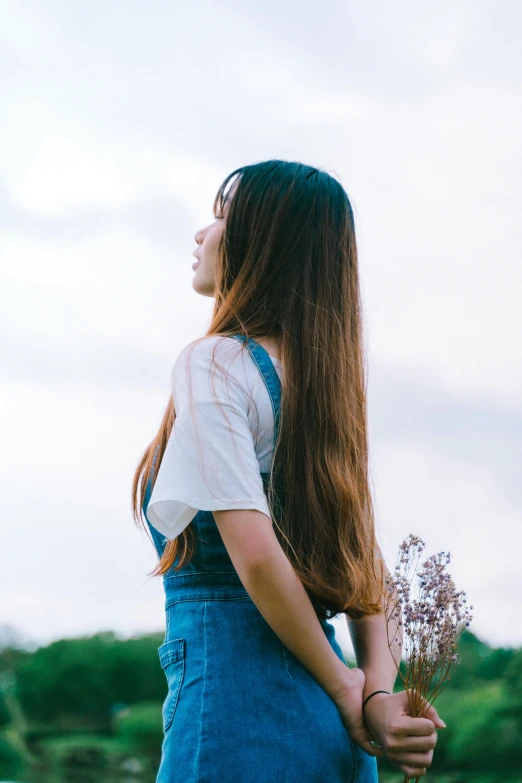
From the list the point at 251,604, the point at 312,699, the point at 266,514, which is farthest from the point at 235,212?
the point at 312,699

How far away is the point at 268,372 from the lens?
139 cm

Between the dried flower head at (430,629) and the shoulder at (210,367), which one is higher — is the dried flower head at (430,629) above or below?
below

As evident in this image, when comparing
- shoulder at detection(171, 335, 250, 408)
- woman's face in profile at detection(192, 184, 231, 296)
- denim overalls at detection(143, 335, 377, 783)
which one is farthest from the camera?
woman's face in profile at detection(192, 184, 231, 296)

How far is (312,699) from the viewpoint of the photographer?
125 centimetres

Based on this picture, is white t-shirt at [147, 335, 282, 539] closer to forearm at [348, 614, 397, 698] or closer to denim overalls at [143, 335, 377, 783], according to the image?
denim overalls at [143, 335, 377, 783]

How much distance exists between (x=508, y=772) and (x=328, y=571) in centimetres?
641

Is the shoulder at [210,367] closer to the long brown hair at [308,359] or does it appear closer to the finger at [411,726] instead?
the long brown hair at [308,359]

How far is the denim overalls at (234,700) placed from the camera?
1.20 metres

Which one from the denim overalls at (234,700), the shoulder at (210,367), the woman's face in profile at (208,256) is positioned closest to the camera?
the denim overalls at (234,700)

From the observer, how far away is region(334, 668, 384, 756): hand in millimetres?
1281

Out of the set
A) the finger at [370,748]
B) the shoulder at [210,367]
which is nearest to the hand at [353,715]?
the finger at [370,748]

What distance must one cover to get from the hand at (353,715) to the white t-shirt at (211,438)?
290 millimetres

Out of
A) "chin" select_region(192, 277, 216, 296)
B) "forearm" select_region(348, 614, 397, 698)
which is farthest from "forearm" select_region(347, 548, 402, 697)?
"chin" select_region(192, 277, 216, 296)

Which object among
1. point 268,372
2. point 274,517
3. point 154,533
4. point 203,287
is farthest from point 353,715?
point 203,287
